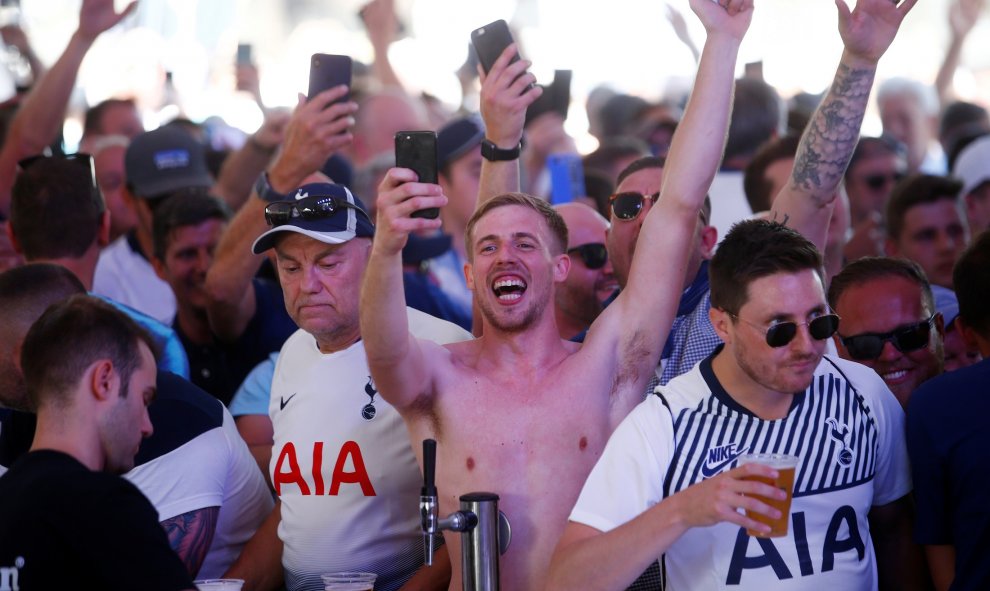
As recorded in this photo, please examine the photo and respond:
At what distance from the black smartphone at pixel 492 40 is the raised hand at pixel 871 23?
3.36 ft

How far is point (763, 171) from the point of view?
15.8ft

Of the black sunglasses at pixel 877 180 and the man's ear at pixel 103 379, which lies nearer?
the man's ear at pixel 103 379

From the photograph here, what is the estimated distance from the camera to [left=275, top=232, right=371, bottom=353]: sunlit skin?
371 centimetres

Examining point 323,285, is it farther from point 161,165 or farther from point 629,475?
point 161,165

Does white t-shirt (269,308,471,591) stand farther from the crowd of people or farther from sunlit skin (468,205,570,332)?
sunlit skin (468,205,570,332)

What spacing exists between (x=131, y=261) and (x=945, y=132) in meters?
6.27

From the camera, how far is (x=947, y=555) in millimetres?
3088

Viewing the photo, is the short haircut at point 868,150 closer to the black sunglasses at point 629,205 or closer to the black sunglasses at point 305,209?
the black sunglasses at point 629,205

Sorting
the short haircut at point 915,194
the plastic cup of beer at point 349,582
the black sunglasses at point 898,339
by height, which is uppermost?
the short haircut at point 915,194

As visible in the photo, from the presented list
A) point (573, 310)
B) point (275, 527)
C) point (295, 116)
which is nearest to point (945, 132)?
point (573, 310)

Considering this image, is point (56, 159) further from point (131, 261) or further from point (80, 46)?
point (131, 261)

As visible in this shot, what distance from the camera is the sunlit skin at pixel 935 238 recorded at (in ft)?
17.4

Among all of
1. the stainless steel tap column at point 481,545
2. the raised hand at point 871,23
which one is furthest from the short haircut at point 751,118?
the stainless steel tap column at point 481,545

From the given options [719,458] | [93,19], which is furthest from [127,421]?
[93,19]
